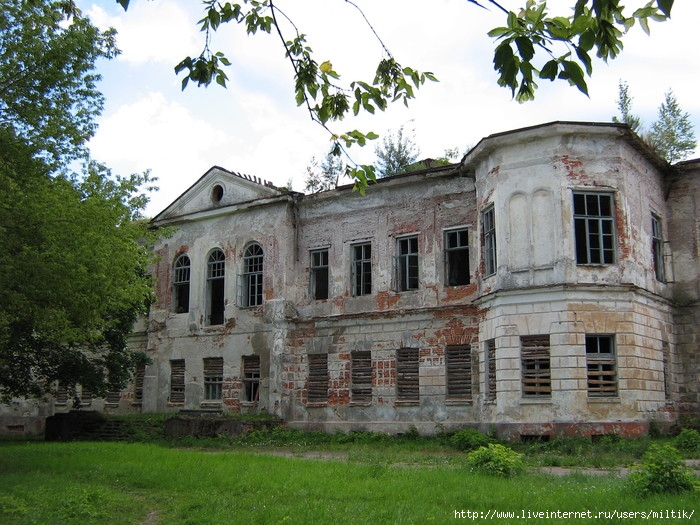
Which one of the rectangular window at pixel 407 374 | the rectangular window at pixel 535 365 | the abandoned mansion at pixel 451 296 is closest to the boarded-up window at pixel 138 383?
the abandoned mansion at pixel 451 296

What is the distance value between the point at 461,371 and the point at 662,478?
35.9 feet

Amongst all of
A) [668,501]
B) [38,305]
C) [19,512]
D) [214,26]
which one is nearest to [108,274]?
[38,305]

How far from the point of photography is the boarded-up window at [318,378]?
22111mm

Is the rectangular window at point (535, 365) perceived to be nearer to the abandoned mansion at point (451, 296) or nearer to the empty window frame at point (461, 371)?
the abandoned mansion at point (451, 296)

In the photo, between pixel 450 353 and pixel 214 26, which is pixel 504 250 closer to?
pixel 450 353

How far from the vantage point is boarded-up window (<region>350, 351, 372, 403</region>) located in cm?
2131

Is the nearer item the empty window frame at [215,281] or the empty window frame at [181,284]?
the empty window frame at [215,281]

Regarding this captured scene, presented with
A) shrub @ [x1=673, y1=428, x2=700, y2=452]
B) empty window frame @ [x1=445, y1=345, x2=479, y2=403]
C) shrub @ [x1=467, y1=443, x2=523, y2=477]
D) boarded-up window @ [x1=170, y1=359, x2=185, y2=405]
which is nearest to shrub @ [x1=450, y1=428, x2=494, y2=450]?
empty window frame @ [x1=445, y1=345, x2=479, y2=403]

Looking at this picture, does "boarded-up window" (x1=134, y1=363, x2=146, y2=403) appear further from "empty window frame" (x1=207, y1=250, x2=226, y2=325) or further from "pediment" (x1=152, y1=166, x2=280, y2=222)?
"pediment" (x1=152, y1=166, x2=280, y2=222)

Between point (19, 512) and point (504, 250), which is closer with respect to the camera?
point (19, 512)

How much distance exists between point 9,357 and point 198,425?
17.6ft

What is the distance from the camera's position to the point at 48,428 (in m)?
22.5

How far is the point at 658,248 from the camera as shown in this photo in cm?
1953

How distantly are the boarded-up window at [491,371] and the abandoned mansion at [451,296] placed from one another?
0.17 feet
